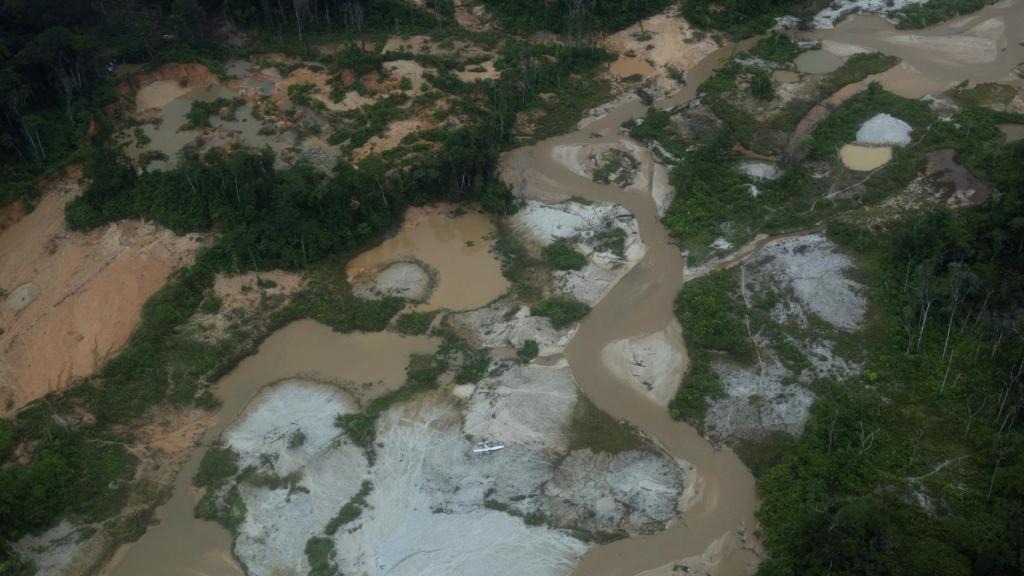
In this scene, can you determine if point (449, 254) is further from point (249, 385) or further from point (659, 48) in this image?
point (659, 48)

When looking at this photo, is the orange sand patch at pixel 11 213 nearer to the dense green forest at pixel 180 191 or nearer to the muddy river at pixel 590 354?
the dense green forest at pixel 180 191

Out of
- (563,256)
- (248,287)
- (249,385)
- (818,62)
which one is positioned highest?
(818,62)

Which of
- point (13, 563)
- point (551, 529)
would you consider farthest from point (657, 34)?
point (13, 563)

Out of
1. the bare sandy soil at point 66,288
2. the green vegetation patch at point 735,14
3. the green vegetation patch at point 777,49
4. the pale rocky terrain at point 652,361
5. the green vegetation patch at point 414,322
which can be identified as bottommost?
the pale rocky terrain at point 652,361

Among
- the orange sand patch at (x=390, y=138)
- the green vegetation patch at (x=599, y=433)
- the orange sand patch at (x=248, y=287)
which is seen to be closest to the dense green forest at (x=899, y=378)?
the green vegetation patch at (x=599, y=433)

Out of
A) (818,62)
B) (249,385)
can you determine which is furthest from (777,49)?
(249,385)

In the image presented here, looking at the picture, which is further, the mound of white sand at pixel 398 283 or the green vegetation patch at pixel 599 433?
the mound of white sand at pixel 398 283
